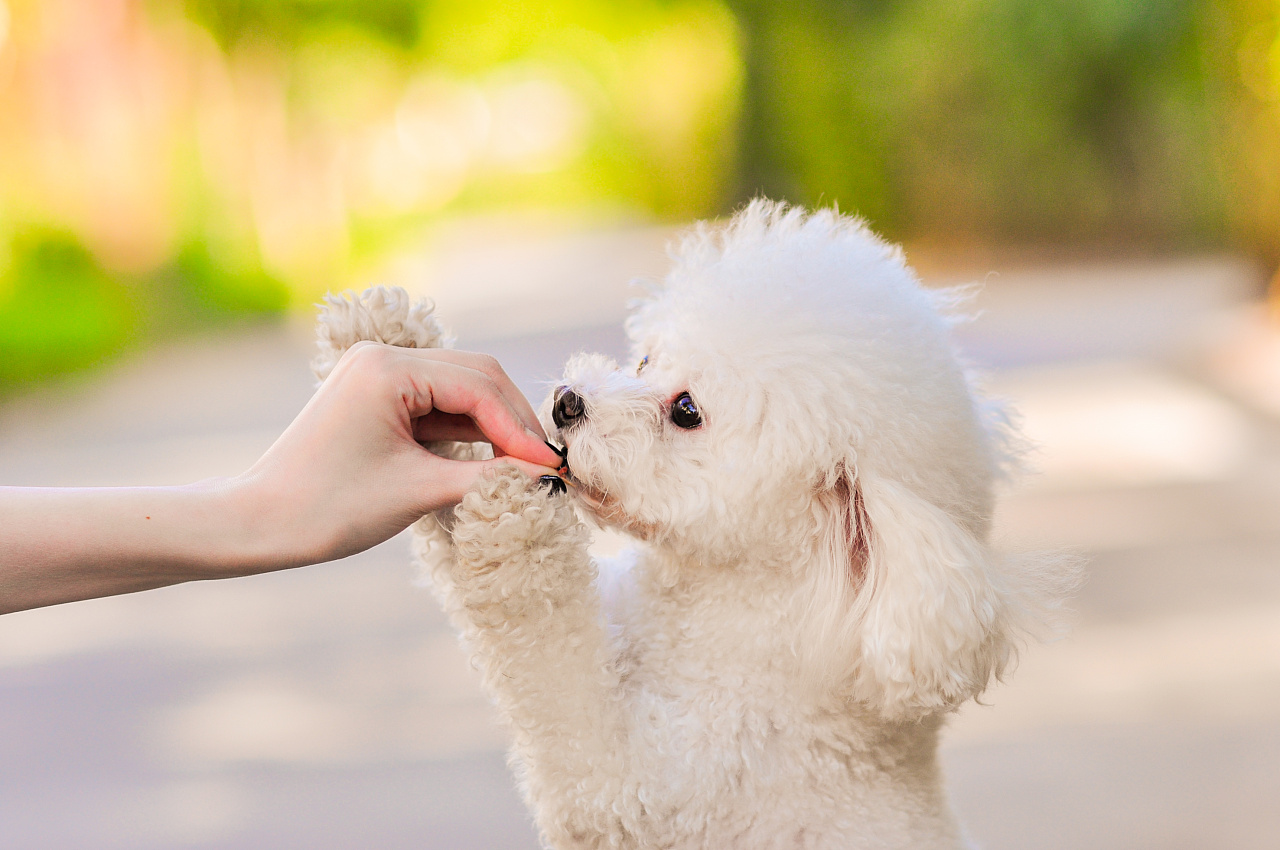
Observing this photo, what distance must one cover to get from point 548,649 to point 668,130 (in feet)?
58.2

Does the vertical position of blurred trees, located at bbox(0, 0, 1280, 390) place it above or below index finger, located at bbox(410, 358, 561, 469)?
below

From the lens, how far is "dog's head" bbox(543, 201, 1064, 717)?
1.27 meters

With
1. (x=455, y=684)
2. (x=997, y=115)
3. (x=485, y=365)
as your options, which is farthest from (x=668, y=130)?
(x=485, y=365)

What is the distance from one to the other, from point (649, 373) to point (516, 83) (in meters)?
27.1

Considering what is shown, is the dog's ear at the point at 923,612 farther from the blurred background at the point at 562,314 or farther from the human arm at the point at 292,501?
the blurred background at the point at 562,314

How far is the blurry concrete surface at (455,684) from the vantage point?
114 inches

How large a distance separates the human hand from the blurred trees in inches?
268

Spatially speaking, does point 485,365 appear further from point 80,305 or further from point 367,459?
point 80,305

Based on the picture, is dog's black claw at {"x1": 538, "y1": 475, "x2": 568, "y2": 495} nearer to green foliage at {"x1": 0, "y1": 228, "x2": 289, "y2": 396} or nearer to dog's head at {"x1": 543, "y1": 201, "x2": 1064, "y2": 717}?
dog's head at {"x1": 543, "y1": 201, "x2": 1064, "y2": 717}

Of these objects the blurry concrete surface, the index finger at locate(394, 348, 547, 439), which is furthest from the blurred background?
the index finger at locate(394, 348, 547, 439)

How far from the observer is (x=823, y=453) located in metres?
1.33

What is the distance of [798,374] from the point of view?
135cm

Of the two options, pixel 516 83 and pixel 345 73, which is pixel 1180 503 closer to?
pixel 345 73

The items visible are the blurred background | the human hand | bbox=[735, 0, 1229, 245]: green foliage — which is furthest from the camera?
bbox=[735, 0, 1229, 245]: green foliage
